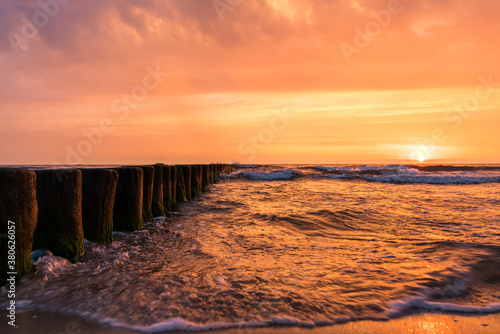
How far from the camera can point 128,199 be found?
534cm

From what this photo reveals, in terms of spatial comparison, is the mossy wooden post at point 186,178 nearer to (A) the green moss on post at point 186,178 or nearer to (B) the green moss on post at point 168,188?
(A) the green moss on post at point 186,178

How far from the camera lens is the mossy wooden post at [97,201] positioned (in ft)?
14.2

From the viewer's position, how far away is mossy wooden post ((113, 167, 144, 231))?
208 inches

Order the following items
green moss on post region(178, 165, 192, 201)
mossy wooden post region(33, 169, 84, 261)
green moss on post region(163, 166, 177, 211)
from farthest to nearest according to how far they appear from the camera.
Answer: green moss on post region(178, 165, 192, 201) → green moss on post region(163, 166, 177, 211) → mossy wooden post region(33, 169, 84, 261)

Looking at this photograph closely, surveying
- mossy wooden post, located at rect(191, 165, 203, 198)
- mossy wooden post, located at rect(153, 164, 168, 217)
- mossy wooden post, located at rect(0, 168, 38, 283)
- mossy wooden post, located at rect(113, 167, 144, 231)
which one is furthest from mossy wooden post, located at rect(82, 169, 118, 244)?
mossy wooden post, located at rect(191, 165, 203, 198)

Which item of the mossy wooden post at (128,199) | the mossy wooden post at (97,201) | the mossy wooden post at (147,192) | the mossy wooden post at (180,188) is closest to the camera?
the mossy wooden post at (97,201)

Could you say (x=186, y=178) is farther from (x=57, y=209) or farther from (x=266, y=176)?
(x=266, y=176)

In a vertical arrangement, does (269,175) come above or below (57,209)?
below

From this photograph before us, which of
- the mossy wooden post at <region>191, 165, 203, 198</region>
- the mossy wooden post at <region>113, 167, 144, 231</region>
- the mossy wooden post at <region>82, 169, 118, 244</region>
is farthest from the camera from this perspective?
the mossy wooden post at <region>191, 165, 203, 198</region>

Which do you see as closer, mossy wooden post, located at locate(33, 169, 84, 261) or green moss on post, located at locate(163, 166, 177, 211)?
mossy wooden post, located at locate(33, 169, 84, 261)

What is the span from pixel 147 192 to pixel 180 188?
321cm

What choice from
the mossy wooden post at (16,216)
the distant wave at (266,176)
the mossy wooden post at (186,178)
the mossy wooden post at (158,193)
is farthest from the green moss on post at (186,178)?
the distant wave at (266,176)

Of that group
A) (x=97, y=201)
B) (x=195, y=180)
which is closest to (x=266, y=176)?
(x=195, y=180)

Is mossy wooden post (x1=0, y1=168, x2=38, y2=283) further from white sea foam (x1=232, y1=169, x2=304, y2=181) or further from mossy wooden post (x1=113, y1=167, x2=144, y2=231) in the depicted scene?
white sea foam (x1=232, y1=169, x2=304, y2=181)
